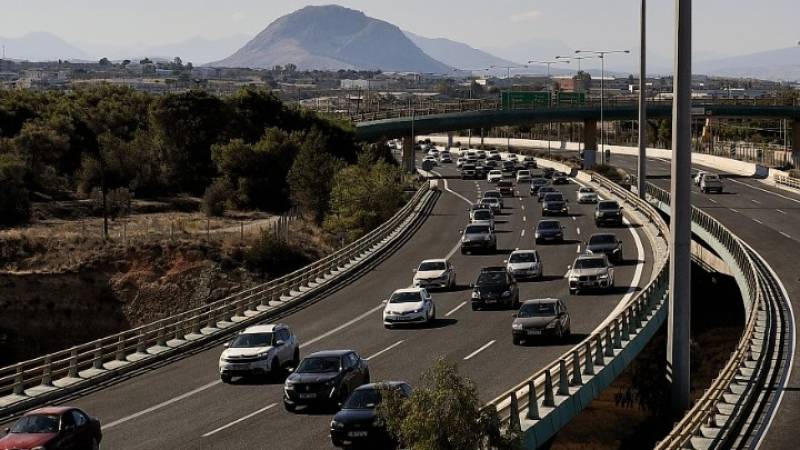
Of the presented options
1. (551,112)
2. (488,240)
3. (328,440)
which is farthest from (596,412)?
(551,112)

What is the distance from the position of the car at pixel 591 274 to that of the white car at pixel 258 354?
55.1ft

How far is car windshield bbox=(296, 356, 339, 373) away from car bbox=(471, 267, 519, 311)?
659 inches

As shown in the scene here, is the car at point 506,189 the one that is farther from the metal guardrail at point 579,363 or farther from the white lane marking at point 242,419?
the white lane marking at point 242,419

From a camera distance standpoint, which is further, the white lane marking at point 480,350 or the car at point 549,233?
the car at point 549,233

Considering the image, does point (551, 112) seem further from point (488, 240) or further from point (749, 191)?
point (488, 240)

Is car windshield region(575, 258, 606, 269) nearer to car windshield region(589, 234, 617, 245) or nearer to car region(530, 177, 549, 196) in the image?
car windshield region(589, 234, 617, 245)

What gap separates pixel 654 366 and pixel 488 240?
39.1 feet

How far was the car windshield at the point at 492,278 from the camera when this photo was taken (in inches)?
1832

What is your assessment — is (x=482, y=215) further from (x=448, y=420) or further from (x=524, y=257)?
(x=448, y=420)

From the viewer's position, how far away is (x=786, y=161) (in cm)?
15688

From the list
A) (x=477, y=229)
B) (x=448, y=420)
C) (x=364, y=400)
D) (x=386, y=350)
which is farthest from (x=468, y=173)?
(x=448, y=420)

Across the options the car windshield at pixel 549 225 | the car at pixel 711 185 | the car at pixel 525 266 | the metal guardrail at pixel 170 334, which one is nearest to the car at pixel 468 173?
the car at pixel 711 185

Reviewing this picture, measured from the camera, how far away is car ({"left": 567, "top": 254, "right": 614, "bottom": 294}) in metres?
48.9

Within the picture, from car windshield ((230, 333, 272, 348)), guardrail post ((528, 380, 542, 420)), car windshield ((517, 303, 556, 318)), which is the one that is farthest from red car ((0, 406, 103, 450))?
car windshield ((517, 303, 556, 318))
